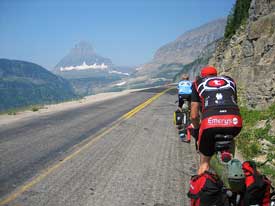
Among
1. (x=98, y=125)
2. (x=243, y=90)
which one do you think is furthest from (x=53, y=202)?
(x=243, y=90)

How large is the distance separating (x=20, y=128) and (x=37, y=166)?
19.9ft

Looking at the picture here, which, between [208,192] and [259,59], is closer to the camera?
[208,192]

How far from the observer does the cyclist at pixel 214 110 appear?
4.59 metres

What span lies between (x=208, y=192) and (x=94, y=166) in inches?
144

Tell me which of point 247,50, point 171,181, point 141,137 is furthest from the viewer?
point 247,50

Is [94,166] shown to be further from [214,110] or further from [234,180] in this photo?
[234,180]

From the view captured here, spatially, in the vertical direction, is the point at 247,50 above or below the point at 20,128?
above

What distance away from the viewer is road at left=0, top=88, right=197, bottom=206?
5.46 metres

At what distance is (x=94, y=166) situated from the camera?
7.25 meters

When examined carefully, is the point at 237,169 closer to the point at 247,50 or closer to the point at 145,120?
the point at 145,120

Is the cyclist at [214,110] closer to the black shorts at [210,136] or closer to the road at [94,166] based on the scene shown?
the black shorts at [210,136]

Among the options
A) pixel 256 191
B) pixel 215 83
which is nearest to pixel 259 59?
pixel 215 83

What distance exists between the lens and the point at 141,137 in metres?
10.9

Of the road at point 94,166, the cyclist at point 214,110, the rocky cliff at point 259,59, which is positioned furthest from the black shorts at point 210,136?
the rocky cliff at point 259,59
